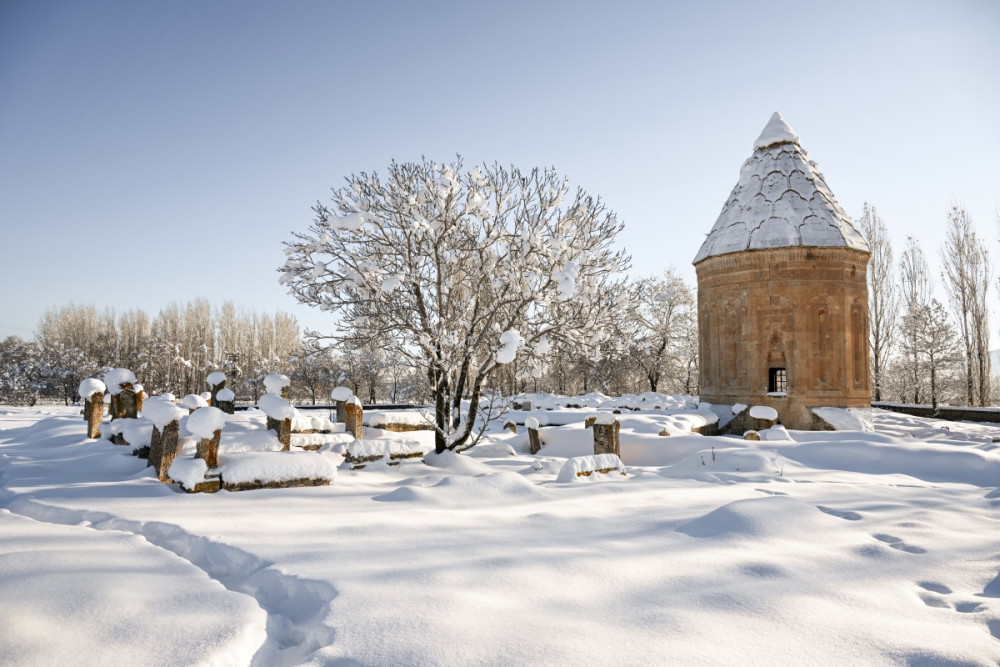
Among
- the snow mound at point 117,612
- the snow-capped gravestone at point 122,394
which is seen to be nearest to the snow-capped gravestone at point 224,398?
the snow-capped gravestone at point 122,394

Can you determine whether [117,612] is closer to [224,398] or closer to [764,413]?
[224,398]

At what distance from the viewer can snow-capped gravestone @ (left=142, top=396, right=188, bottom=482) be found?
24.2ft

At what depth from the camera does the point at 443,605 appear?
3.28m

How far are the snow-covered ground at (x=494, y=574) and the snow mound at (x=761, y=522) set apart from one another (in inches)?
1.0

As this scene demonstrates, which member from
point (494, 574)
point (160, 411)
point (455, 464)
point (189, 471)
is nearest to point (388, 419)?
point (455, 464)

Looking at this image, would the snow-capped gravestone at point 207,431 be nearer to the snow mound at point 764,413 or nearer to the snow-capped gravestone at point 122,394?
the snow-capped gravestone at point 122,394

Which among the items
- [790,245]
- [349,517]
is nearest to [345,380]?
[790,245]

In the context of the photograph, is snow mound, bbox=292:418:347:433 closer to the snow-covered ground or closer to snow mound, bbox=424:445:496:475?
snow mound, bbox=424:445:496:475

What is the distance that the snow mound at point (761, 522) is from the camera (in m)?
5.01

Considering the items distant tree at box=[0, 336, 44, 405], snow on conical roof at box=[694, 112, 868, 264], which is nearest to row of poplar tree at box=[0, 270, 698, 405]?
distant tree at box=[0, 336, 44, 405]

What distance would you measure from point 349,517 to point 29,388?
126 feet

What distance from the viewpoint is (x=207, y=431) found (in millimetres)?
6746

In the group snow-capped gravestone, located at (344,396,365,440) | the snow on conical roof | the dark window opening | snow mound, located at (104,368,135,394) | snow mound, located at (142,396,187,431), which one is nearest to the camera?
snow mound, located at (142,396,187,431)

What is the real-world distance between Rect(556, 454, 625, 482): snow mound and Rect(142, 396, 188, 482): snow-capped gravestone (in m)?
5.20
